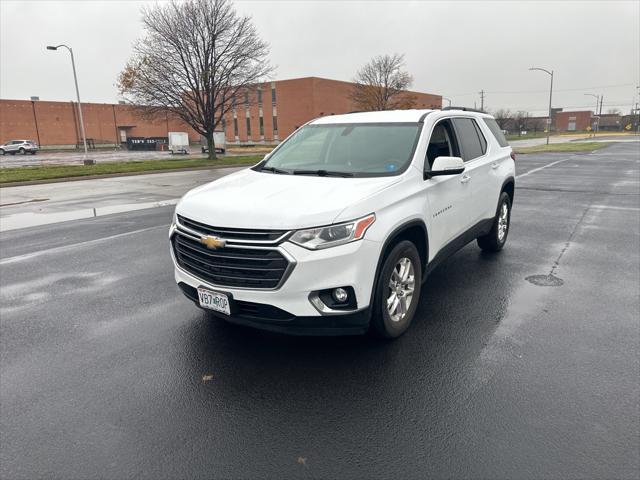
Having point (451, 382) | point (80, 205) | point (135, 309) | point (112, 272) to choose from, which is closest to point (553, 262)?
point (451, 382)

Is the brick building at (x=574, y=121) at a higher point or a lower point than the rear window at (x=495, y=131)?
higher

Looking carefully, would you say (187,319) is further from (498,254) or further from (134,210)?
(134,210)

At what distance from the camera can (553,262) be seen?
653 centimetres

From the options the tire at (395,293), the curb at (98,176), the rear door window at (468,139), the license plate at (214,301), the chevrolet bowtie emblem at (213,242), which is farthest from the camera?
the curb at (98,176)

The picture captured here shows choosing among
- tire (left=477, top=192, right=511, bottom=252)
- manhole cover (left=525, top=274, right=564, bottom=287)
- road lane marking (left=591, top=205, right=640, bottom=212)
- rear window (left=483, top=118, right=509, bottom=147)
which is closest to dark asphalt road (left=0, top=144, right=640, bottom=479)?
manhole cover (left=525, top=274, right=564, bottom=287)

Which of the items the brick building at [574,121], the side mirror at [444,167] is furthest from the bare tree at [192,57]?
the brick building at [574,121]

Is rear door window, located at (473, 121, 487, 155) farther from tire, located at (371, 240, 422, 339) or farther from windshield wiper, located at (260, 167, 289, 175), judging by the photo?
windshield wiper, located at (260, 167, 289, 175)

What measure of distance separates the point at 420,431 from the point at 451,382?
68cm

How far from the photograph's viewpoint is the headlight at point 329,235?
3.26 m

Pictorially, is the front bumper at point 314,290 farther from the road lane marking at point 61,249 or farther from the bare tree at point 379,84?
the bare tree at point 379,84

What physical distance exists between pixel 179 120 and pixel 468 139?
226ft

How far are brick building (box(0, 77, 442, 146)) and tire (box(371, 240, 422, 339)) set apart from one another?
58.9 metres

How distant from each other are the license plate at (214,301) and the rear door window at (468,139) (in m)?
3.25

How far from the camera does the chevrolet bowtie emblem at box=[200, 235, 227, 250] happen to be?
3412 mm
